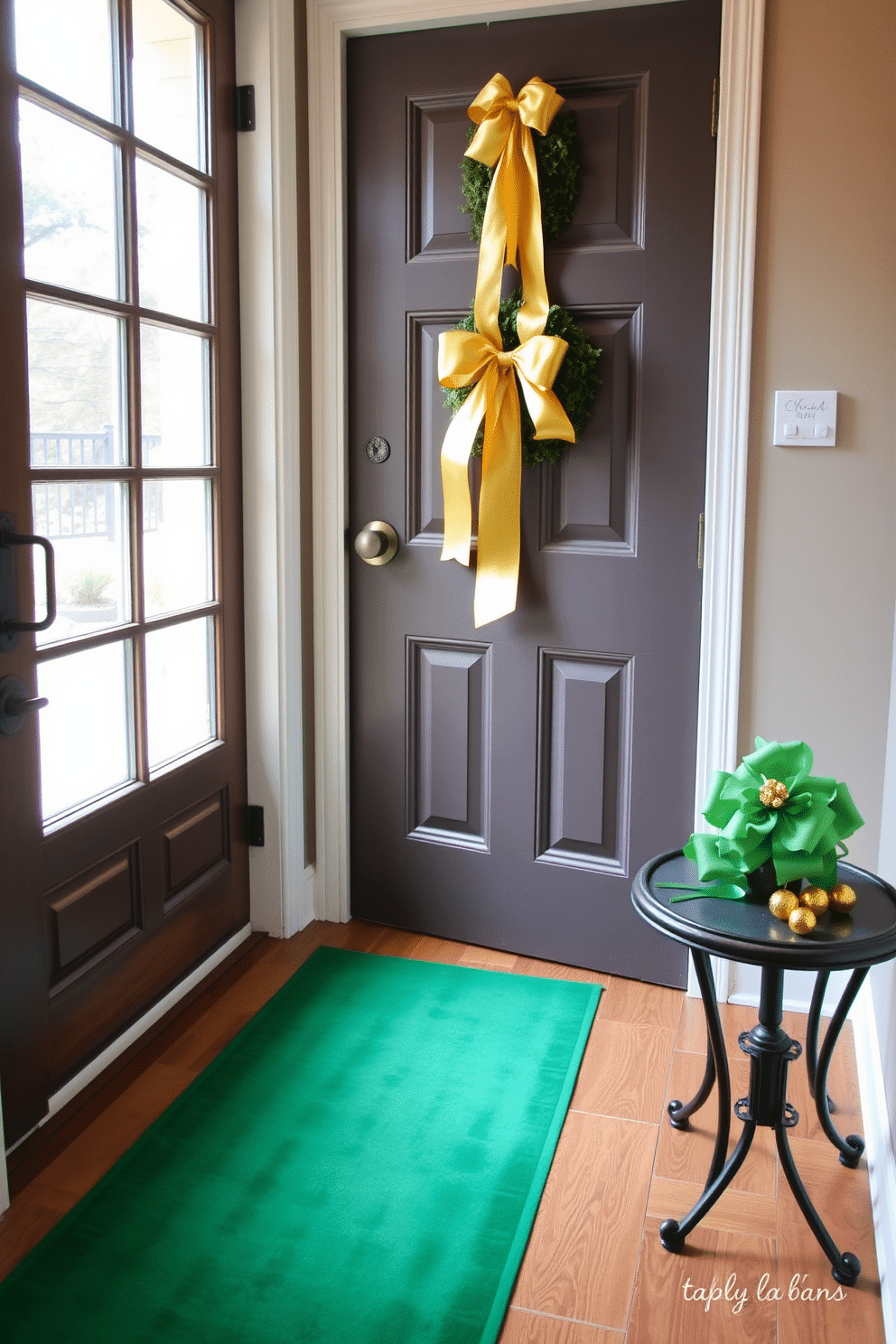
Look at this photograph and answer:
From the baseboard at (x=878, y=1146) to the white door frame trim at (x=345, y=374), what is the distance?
0.99ft

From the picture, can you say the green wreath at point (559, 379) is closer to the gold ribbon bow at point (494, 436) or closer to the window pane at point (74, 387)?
the gold ribbon bow at point (494, 436)

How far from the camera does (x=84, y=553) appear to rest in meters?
1.98

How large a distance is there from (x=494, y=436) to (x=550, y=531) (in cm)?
25

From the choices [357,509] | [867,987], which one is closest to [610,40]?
[357,509]

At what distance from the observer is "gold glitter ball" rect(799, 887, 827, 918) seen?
154 cm

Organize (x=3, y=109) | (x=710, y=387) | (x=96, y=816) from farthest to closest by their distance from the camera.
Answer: (x=710, y=387), (x=96, y=816), (x=3, y=109)

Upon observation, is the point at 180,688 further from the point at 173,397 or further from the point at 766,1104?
the point at 766,1104

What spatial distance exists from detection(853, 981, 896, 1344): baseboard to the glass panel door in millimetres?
1445

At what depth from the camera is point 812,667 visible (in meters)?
2.25

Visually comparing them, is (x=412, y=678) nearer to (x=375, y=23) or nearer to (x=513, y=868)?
(x=513, y=868)

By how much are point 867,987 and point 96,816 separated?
1.56 meters

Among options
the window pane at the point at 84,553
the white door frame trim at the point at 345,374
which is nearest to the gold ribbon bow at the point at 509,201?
the white door frame trim at the point at 345,374

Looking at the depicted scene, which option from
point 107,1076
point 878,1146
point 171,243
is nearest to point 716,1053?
point 878,1146

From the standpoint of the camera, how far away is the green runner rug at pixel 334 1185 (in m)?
1.54
